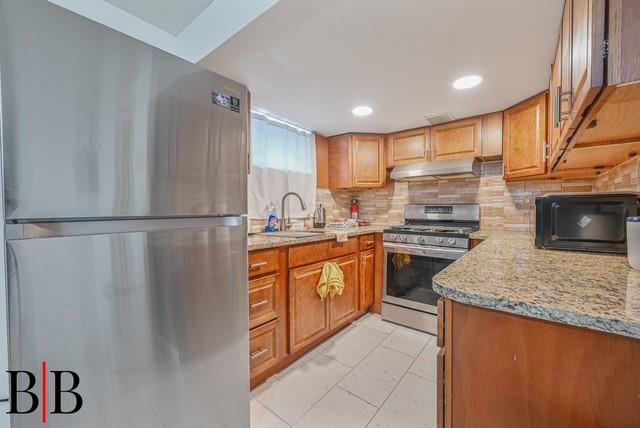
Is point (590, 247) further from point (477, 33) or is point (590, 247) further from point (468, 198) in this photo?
point (468, 198)

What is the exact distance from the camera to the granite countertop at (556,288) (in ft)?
1.73

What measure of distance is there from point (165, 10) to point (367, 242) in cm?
215

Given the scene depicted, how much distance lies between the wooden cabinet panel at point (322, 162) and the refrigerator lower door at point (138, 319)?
1883 mm

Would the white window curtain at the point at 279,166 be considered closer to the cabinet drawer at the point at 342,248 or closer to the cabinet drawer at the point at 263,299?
the cabinet drawer at the point at 342,248

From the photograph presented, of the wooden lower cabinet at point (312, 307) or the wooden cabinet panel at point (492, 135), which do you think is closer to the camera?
the wooden lower cabinet at point (312, 307)

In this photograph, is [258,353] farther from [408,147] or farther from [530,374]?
[408,147]

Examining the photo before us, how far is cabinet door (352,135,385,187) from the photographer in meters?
2.88

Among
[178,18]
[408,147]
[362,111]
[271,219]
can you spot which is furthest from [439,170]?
[178,18]

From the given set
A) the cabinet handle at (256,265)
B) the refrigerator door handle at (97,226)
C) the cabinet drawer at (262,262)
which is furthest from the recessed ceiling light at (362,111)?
the refrigerator door handle at (97,226)

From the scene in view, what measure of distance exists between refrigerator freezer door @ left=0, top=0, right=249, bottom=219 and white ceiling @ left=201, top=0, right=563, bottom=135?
1.67ft

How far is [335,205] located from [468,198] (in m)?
1.42

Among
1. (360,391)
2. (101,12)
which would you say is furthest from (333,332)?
(101,12)

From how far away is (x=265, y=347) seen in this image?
157 centimetres


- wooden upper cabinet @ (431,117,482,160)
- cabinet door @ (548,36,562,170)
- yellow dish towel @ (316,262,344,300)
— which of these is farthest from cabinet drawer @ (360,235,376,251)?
cabinet door @ (548,36,562,170)
